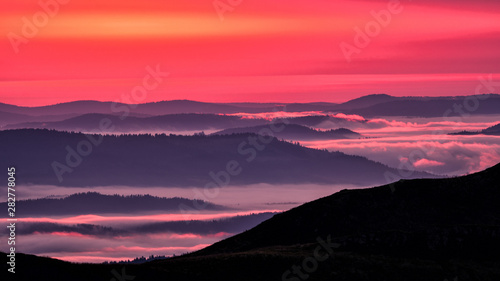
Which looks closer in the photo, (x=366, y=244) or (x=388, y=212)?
(x=366, y=244)

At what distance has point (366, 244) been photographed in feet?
337

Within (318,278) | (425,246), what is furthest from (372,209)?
(318,278)

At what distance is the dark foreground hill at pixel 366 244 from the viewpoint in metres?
82.9

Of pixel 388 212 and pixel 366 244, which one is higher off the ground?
pixel 388 212

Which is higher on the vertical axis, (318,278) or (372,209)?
(372,209)

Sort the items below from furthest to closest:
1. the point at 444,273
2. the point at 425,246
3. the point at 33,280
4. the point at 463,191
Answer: the point at 463,191 → the point at 425,246 → the point at 444,273 → the point at 33,280

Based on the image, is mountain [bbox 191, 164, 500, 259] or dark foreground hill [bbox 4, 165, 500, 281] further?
mountain [bbox 191, 164, 500, 259]

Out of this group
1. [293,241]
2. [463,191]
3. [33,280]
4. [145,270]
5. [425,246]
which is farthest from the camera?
[463,191]

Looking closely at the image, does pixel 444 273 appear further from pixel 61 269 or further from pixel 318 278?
pixel 61 269

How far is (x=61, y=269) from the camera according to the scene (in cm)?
7569

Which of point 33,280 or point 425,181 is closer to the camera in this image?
point 33,280

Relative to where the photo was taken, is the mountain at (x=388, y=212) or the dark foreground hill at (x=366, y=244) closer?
the dark foreground hill at (x=366, y=244)

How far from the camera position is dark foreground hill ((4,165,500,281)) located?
82.9 metres

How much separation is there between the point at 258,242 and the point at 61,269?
60.4 metres
